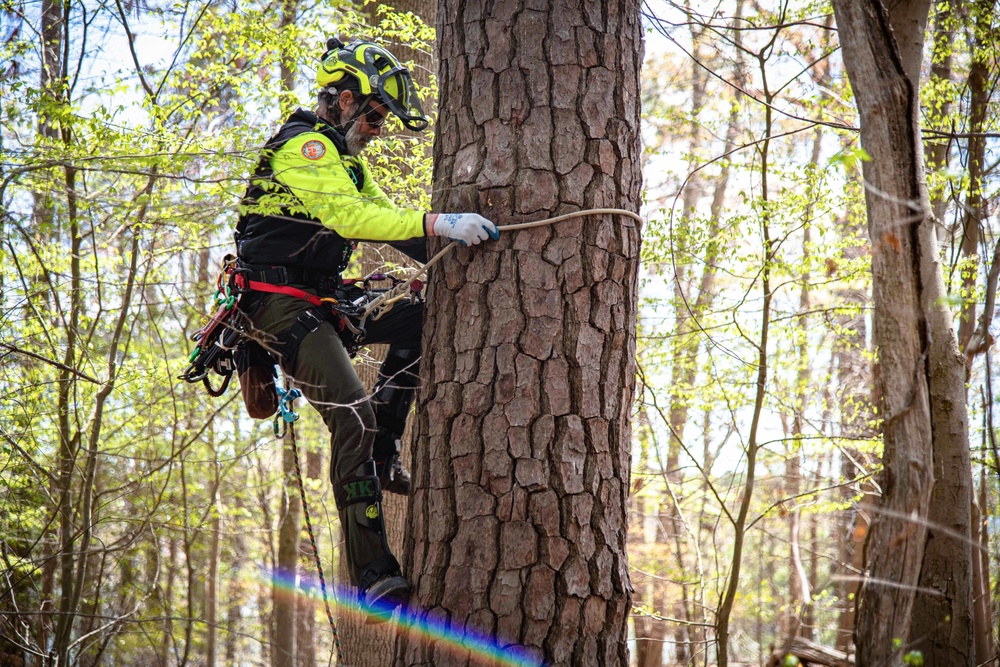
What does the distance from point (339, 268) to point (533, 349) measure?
122 cm

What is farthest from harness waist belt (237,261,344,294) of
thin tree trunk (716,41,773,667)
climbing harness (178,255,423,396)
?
thin tree trunk (716,41,773,667)

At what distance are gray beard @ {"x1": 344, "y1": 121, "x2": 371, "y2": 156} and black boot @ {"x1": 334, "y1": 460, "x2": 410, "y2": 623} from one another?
1.34 metres

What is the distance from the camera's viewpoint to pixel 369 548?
8.95 feet

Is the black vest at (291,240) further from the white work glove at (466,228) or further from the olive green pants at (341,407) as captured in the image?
the white work glove at (466,228)

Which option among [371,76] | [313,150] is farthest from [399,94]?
[313,150]

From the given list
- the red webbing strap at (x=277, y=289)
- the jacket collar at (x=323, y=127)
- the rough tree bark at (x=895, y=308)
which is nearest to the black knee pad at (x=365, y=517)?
the red webbing strap at (x=277, y=289)

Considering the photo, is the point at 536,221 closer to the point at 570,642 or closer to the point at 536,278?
the point at 536,278

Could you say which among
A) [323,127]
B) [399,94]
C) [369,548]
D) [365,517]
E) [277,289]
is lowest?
[369,548]

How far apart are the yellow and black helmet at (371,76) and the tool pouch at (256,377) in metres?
1.16

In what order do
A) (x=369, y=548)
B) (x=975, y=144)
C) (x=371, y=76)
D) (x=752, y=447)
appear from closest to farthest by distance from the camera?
(x=369, y=548) → (x=371, y=76) → (x=752, y=447) → (x=975, y=144)

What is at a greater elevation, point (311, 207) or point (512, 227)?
point (311, 207)

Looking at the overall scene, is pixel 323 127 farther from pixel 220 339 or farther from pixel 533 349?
pixel 533 349

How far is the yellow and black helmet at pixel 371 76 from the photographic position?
3.12m

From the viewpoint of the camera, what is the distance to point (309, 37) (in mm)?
5359
